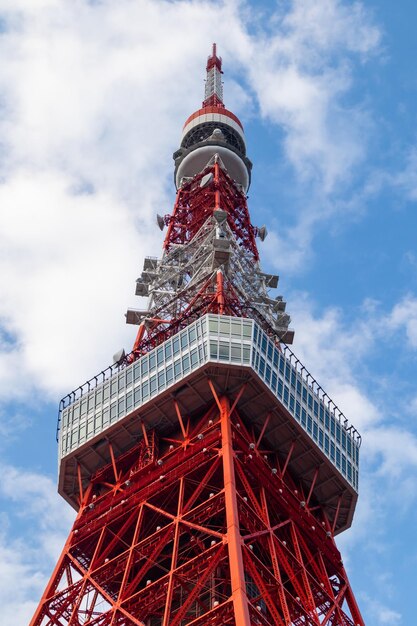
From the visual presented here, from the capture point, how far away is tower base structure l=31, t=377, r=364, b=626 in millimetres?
46469

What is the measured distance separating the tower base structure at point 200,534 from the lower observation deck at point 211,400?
23.6 inches

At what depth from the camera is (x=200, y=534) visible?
5059 centimetres

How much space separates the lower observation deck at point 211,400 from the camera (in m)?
54.9

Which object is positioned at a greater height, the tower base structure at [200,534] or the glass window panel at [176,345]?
the glass window panel at [176,345]

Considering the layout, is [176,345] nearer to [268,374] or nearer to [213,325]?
[213,325]

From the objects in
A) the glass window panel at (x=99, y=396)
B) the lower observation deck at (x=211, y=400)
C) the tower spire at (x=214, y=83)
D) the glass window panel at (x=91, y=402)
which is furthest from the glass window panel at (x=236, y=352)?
the tower spire at (x=214, y=83)

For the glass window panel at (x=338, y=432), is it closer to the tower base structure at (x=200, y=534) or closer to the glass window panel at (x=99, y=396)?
the tower base structure at (x=200, y=534)

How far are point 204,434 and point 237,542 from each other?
9140 millimetres

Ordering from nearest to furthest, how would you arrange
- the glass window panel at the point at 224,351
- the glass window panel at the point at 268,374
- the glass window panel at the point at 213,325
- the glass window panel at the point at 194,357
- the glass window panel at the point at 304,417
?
the glass window panel at the point at 224,351
the glass window panel at the point at 194,357
the glass window panel at the point at 268,374
the glass window panel at the point at 213,325
the glass window panel at the point at 304,417

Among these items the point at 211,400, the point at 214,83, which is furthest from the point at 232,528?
the point at 214,83

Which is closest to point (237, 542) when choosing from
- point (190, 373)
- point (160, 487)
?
point (160, 487)

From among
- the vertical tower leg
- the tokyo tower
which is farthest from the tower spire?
the vertical tower leg

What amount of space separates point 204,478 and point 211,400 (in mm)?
5830

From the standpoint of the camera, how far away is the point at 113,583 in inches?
2023
